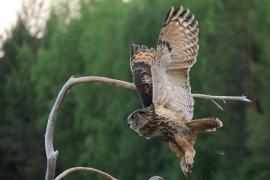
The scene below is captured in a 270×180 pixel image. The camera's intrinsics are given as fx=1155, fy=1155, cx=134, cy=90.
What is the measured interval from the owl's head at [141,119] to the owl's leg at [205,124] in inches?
12.9

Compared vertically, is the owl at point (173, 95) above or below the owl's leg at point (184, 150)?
above

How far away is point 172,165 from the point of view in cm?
3988

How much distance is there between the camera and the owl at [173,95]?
24.9ft

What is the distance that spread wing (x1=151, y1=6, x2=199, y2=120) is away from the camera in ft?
25.5

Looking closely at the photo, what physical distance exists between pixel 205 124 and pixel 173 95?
0.37 m

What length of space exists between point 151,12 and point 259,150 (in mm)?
5932

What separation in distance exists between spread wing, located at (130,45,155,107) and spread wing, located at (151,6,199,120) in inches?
6.5

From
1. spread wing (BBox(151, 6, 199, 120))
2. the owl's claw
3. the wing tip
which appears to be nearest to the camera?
the owl's claw

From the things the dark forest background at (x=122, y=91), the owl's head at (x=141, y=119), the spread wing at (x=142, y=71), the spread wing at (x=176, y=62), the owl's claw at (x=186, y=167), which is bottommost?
the dark forest background at (x=122, y=91)

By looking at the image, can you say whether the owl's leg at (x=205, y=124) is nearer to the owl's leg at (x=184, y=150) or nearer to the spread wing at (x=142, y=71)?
the owl's leg at (x=184, y=150)

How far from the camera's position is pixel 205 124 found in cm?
755

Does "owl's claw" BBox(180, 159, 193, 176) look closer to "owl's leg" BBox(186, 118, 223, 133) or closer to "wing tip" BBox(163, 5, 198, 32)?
"owl's leg" BBox(186, 118, 223, 133)

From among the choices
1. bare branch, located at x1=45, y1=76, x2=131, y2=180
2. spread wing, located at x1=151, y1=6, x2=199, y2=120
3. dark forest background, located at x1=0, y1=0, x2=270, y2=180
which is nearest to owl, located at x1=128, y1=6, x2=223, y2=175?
spread wing, located at x1=151, y1=6, x2=199, y2=120

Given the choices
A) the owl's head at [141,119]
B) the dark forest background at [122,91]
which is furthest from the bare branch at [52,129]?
the dark forest background at [122,91]
